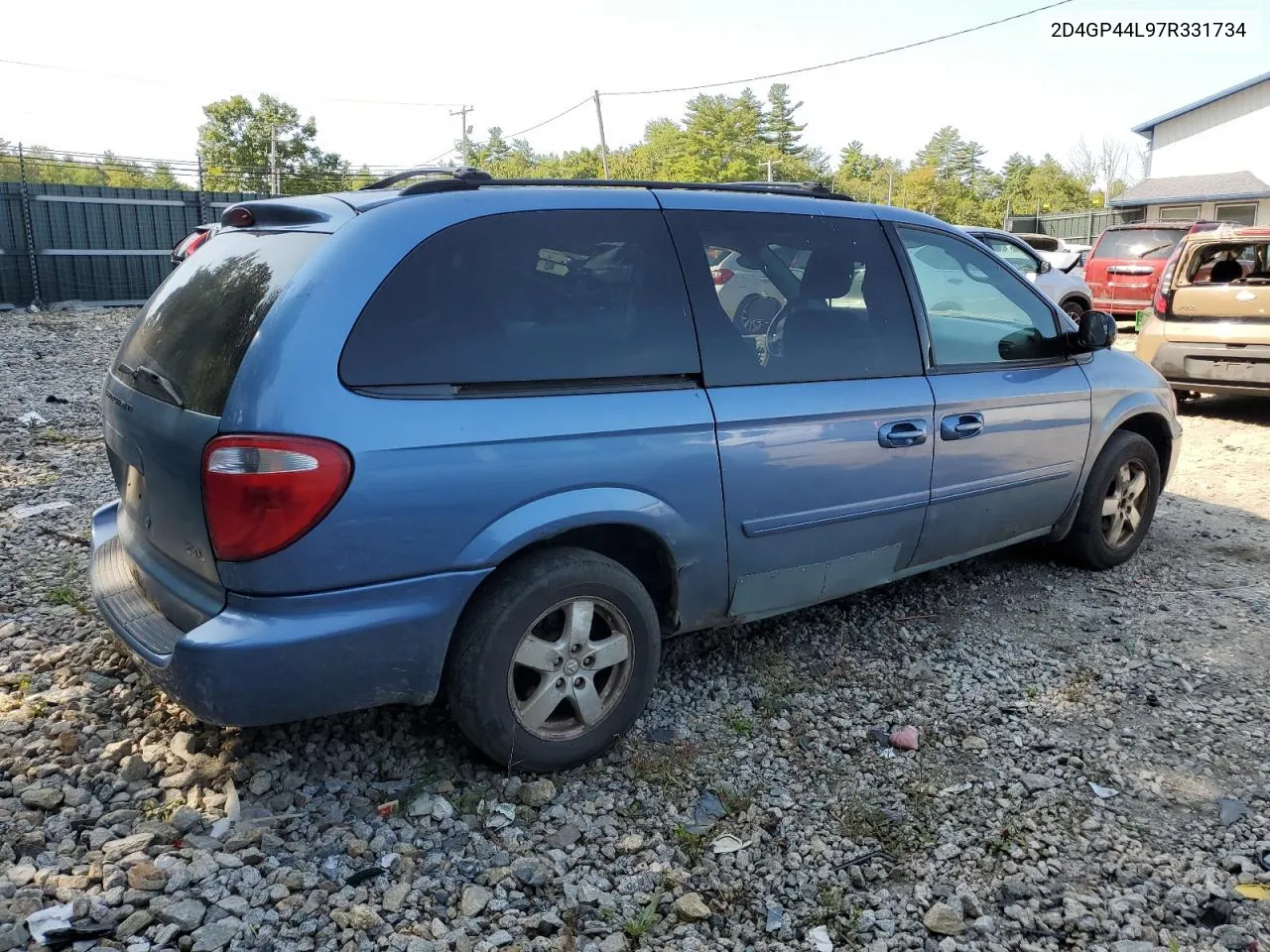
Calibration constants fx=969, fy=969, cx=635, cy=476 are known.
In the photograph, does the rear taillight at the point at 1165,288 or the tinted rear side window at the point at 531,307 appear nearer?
the tinted rear side window at the point at 531,307

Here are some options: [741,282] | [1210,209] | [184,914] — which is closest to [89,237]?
[741,282]

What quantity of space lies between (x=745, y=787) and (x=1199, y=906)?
1272 millimetres

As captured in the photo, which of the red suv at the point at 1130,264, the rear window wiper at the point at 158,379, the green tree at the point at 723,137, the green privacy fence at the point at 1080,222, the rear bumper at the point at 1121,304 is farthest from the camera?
the green tree at the point at 723,137

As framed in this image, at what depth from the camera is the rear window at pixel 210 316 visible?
270 cm

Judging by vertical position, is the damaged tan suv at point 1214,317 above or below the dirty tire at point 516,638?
above

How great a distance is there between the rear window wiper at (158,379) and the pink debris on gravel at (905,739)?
2.54m

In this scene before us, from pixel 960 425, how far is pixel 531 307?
1954 mm

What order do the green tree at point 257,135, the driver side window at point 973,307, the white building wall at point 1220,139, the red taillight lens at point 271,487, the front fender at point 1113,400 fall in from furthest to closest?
1. the green tree at point 257,135
2. the white building wall at point 1220,139
3. the front fender at point 1113,400
4. the driver side window at point 973,307
5. the red taillight lens at point 271,487

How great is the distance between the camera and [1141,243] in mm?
15930

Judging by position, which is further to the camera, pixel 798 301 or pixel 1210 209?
pixel 1210 209

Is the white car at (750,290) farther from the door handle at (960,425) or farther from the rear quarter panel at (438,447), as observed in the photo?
the door handle at (960,425)

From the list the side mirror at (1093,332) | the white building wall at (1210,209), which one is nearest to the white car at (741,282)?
the side mirror at (1093,332)

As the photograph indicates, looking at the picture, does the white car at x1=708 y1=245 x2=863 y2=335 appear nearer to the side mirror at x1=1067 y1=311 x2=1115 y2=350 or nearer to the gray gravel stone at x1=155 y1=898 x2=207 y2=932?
the side mirror at x1=1067 y1=311 x2=1115 y2=350

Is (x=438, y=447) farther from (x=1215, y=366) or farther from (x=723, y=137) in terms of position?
(x=723, y=137)
